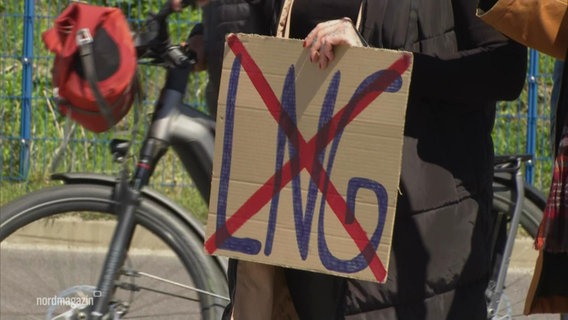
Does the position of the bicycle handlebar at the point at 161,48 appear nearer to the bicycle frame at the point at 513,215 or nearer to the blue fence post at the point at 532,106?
the bicycle frame at the point at 513,215

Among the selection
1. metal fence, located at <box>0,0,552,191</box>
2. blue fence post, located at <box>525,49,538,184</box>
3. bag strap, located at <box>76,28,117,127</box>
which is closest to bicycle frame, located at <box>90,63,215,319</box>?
bag strap, located at <box>76,28,117,127</box>

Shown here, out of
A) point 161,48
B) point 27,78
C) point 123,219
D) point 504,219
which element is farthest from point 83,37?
point 27,78

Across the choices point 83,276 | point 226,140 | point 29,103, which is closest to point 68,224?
point 83,276

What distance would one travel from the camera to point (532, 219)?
466 centimetres

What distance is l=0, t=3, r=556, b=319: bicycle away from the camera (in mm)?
3893

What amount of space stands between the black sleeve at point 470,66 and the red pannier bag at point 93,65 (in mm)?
1101

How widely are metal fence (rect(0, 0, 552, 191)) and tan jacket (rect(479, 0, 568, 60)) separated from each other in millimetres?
5634

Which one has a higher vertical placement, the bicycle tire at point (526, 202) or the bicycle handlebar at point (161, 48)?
the bicycle handlebar at point (161, 48)

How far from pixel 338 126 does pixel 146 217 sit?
4.09 feet

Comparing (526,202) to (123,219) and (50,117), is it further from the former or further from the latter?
(50,117)

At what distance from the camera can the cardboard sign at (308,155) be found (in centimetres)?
281

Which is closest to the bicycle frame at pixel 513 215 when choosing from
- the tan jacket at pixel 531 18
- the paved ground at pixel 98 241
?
the paved ground at pixel 98 241

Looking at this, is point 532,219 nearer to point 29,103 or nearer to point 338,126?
point 338,126

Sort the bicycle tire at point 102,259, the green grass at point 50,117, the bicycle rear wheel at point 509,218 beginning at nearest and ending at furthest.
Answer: the bicycle tire at point 102,259 → the bicycle rear wheel at point 509,218 → the green grass at point 50,117
